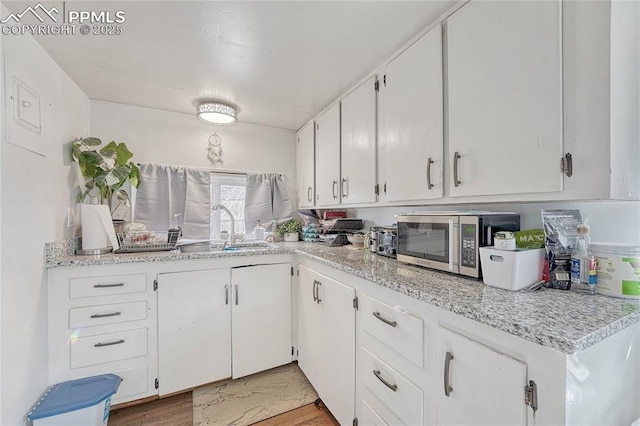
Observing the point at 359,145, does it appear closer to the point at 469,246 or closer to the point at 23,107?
the point at 469,246

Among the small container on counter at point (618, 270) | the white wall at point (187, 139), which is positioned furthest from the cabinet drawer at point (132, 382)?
the small container on counter at point (618, 270)

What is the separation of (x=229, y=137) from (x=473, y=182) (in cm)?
239

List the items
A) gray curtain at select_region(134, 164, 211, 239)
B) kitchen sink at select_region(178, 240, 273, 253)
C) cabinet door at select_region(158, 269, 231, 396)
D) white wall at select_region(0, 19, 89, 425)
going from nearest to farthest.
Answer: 1. white wall at select_region(0, 19, 89, 425)
2. cabinet door at select_region(158, 269, 231, 396)
3. kitchen sink at select_region(178, 240, 273, 253)
4. gray curtain at select_region(134, 164, 211, 239)

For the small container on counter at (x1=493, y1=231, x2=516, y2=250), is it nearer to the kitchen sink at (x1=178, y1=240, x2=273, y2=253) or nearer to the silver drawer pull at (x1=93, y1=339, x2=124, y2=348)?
the kitchen sink at (x1=178, y1=240, x2=273, y2=253)

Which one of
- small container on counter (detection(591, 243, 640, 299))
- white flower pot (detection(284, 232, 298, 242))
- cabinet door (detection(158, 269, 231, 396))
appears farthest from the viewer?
white flower pot (detection(284, 232, 298, 242))

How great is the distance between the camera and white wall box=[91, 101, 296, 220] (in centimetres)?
235

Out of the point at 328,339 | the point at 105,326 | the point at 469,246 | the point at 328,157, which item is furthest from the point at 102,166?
the point at 469,246

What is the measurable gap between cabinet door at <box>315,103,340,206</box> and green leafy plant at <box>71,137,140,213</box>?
61.0 inches

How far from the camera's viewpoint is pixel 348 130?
208 cm

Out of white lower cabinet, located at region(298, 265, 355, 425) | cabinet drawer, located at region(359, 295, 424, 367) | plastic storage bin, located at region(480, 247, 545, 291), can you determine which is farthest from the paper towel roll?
plastic storage bin, located at region(480, 247, 545, 291)

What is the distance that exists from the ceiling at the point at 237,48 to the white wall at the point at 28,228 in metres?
0.20

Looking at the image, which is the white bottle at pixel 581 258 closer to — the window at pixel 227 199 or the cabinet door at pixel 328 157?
the cabinet door at pixel 328 157

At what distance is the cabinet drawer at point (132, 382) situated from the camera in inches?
67.0

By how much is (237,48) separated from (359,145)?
982mm
